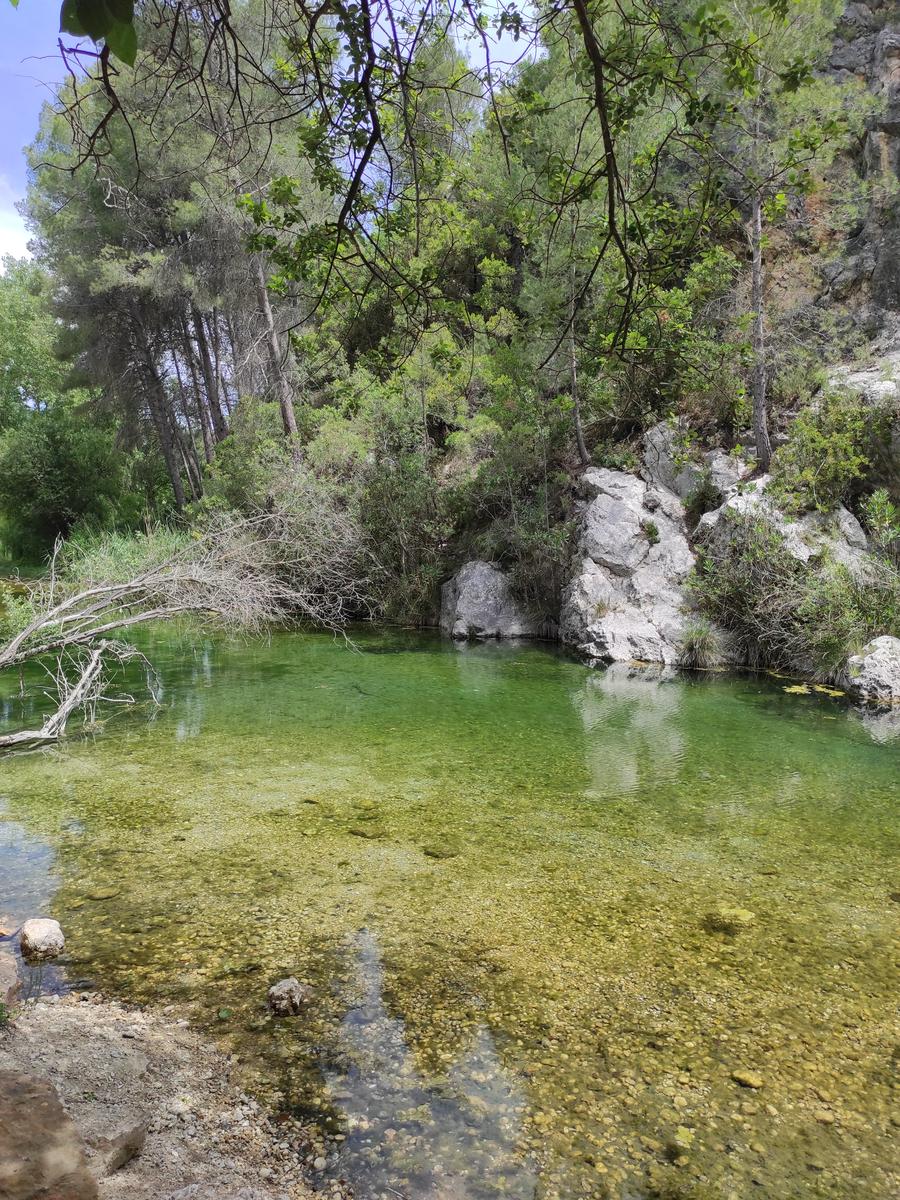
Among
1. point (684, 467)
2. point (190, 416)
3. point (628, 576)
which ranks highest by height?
point (190, 416)

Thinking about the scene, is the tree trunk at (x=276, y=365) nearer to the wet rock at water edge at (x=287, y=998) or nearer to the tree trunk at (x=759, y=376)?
the tree trunk at (x=759, y=376)

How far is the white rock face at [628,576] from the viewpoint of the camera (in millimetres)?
12117

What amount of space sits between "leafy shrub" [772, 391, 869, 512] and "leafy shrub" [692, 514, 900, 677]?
2.89 feet

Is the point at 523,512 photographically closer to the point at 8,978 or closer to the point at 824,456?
the point at 824,456

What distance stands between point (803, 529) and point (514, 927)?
30.8ft

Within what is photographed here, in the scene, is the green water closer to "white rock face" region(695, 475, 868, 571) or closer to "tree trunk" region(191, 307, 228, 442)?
"white rock face" region(695, 475, 868, 571)

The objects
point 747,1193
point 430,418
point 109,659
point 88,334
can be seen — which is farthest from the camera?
point 88,334

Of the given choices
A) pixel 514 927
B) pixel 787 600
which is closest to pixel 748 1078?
pixel 514 927

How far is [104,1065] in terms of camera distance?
2658 mm

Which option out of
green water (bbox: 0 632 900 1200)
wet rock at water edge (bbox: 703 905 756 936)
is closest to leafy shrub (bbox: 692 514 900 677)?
green water (bbox: 0 632 900 1200)

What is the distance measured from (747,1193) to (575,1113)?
0.58 meters

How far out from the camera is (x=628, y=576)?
42.1 ft

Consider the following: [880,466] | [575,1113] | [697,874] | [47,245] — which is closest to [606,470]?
[880,466]

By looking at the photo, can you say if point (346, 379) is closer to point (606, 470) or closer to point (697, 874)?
point (606, 470)
